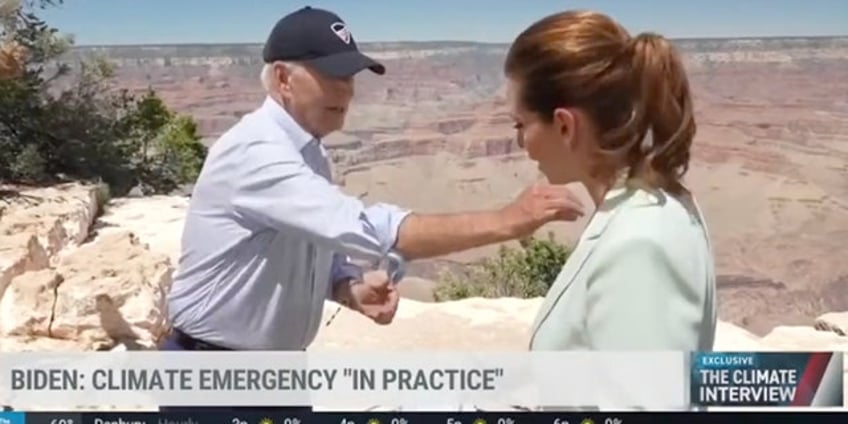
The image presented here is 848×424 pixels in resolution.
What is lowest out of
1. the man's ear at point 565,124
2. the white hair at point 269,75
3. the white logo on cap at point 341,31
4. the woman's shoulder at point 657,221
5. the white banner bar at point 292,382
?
the white banner bar at point 292,382

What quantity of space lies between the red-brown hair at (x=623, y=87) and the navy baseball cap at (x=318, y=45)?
0.48m

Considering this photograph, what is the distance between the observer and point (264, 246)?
1324mm

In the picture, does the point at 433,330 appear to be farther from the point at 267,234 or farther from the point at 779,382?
the point at 779,382

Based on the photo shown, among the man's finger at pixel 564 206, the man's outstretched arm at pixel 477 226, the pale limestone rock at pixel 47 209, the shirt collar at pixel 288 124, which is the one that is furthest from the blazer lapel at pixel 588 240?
the pale limestone rock at pixel 47 209

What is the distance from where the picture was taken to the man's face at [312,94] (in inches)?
53.7

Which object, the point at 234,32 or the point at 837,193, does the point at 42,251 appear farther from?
the point at 837,193

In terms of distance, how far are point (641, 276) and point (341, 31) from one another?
693 millimetres

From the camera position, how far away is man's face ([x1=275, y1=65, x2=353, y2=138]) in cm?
136

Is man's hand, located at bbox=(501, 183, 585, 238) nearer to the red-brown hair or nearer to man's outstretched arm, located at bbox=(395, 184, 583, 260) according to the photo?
man's outstretched arm, located at bbox=(395, 184, 583, 260)

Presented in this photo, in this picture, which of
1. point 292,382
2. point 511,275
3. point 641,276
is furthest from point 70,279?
point 641,276

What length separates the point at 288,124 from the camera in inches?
53.1

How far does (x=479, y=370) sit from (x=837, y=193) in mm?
571

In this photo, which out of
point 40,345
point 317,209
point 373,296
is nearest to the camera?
point 317,209

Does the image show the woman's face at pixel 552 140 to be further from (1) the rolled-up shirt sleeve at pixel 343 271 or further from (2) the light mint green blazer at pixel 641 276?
(1) the rolled-up shirt sleeve at pixel 343 271
